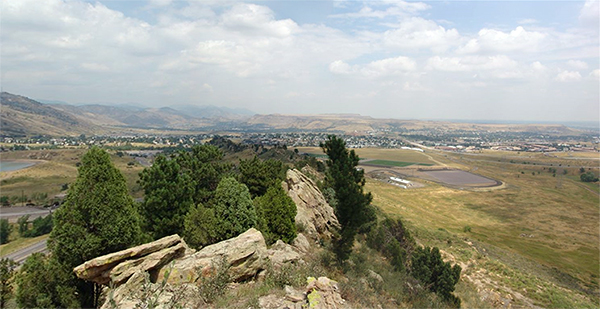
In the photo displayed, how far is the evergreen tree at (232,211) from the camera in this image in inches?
720

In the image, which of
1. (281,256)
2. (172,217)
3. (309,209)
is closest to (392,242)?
(309,209)

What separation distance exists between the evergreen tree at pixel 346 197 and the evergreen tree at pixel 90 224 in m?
15.2

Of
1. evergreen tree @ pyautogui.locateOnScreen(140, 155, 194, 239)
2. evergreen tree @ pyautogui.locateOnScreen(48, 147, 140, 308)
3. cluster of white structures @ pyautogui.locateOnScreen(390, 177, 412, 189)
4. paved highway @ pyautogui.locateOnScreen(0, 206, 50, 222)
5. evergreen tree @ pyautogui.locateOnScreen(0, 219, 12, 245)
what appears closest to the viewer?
evergreen tree @ pyautogui.locateOnScreen(48, 147, 140, 308)

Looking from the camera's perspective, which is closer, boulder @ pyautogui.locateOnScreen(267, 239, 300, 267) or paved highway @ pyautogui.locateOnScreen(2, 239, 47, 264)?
boulder @ pyautogui.locateOnScreen(267, 239, 300, 267)

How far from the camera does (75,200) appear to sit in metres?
15.4

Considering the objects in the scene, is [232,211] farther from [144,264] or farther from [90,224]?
[90,224]

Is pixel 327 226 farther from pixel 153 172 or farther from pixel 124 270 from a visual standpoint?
pixel 124 270

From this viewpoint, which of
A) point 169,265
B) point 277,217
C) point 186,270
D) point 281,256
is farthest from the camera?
point 277,217

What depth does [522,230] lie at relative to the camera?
67.4 metres

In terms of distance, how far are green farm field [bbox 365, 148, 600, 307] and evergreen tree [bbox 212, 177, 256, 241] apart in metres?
31.2

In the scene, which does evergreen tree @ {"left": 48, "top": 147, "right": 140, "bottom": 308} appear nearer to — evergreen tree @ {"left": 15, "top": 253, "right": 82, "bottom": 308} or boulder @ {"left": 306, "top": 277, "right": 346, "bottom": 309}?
evergreen tree @ {"left": 15, "top": 253, "right": 82, "bottom": 308}

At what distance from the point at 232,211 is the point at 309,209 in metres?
13.0

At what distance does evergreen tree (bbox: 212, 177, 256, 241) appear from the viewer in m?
18.3

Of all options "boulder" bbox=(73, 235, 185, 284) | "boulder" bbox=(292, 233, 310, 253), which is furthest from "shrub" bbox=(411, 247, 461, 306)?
"boulder" bbox=(73, 235, 185, 284)
